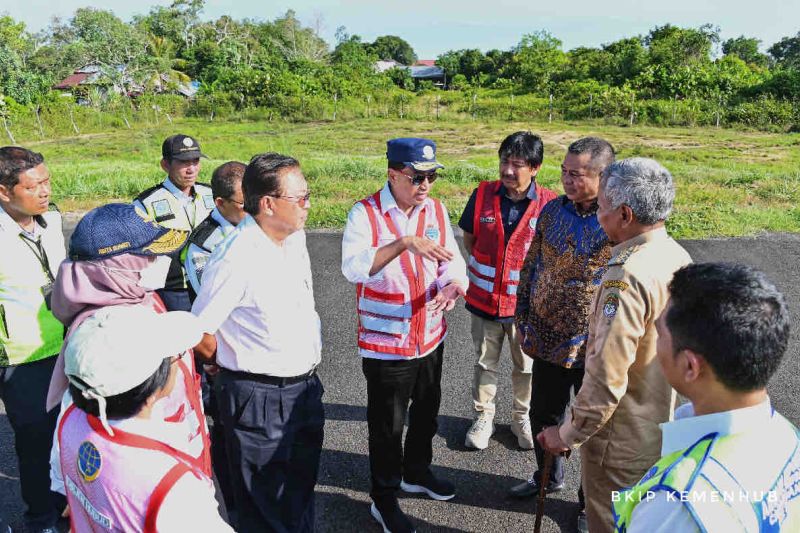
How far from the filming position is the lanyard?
2.87 m

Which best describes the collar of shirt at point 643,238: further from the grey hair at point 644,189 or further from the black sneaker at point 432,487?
the black sneaker at point 432,487

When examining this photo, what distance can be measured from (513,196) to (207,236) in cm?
184

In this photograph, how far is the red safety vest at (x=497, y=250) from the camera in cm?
358

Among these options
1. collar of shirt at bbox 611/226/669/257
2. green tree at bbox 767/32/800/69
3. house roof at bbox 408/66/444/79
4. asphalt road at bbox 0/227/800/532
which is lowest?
asphalt road at bbox 0/227/800/532

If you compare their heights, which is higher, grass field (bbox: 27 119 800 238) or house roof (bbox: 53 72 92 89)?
house roof (bbox: 53 72 92 89)

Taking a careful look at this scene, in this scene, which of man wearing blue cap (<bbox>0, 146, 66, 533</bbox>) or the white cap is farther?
man wearing blue cap (<bbox>0, 146, 66, 533</bbox>)

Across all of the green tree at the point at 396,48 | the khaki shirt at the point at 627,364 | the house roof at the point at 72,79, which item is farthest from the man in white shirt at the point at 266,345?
the green tree at the point at 396,48

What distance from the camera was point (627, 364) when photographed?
2094 mm

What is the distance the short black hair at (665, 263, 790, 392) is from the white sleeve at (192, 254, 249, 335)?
1.56m

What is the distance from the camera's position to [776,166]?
14.2 m

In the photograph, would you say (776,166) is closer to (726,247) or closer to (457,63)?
(726,247)

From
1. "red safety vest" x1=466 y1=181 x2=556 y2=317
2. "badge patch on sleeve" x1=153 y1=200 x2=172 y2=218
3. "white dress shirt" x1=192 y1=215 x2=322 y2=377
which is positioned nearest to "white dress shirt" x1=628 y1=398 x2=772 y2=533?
"white dress shirt" x1=192 y1=215 x2=322 y2=377

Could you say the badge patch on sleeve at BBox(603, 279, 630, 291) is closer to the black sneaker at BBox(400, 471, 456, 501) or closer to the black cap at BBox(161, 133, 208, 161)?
the black sneaker at BBox(400, 471, 456, 501)

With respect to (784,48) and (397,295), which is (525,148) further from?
(784,48)
